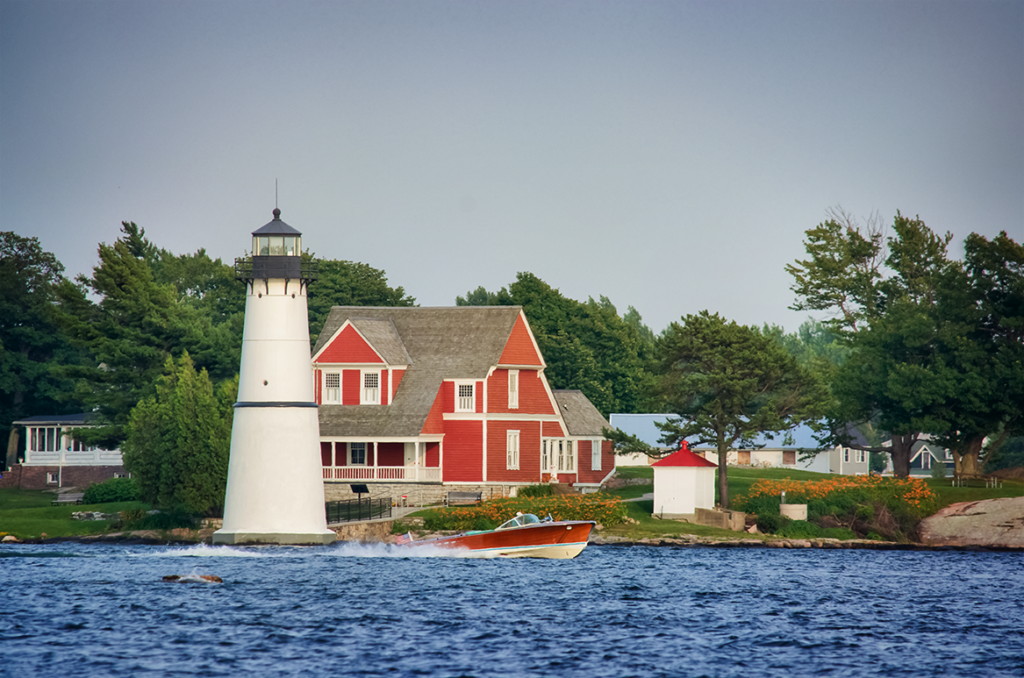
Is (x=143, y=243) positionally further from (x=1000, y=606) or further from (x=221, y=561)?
(x=1000, y=606)

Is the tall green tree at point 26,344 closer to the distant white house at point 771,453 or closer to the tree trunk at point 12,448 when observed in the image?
the tree trunk at point 12,448

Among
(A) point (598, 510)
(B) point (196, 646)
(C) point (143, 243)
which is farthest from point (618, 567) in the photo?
(C) point (143, 243)

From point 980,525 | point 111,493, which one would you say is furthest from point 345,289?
point 980,525

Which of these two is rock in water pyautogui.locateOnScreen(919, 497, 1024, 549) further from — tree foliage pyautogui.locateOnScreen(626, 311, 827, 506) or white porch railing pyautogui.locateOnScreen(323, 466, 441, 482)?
white porch railing pyautogui.locateOnScreen(323, 466, 441, 482)

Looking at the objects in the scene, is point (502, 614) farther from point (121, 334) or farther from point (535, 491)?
point (121, 334)

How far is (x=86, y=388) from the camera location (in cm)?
7062

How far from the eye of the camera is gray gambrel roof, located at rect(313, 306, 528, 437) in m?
61.2

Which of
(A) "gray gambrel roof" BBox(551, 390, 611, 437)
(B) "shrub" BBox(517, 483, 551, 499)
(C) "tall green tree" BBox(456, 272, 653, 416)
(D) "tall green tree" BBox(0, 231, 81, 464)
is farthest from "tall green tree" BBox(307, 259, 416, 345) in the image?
(B) "shrub" BBox(517, 483, 551, 499)

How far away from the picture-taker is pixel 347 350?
63.3 m

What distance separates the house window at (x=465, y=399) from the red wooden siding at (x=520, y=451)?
1.27 meters

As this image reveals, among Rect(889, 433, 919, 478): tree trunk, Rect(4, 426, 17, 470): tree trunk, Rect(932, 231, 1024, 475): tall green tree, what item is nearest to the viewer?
Rect(932, 231, 1024, 475): tall green tree

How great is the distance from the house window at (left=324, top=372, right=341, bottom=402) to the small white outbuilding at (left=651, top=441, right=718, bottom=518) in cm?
1742

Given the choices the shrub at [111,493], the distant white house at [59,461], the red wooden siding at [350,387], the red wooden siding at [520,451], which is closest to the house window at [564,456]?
the red wooden siding at [520,451]

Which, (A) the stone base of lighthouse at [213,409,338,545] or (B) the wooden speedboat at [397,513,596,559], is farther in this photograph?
(B) the wooden speedboat at [397,513,596,559]
